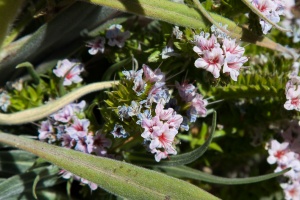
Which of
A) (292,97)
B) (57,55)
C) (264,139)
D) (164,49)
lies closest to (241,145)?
(264,139)

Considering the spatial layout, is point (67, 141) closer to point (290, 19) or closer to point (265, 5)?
point (265, 5)

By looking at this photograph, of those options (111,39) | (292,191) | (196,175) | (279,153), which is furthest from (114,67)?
(292,191)

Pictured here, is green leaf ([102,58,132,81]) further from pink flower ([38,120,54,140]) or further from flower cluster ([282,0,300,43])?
flower cluster ([282,0,300,43])

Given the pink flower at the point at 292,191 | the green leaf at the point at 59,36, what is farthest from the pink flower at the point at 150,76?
the pink flower at the point at 292,191

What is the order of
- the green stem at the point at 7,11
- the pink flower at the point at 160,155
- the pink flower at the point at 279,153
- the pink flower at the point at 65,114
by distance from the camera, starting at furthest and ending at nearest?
the pink flower at the point at 279,153, the pink flower at the point at 65,114, the pink flower at the point at 160,155, the green stem at the point at 7,11

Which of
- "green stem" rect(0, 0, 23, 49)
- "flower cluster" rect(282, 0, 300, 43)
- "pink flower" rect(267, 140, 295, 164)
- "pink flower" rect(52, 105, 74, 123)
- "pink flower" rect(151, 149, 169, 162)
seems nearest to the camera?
"green stem" rect(0, 0, 23, 49)

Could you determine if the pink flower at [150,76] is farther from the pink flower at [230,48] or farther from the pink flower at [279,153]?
the pink flower at [279,153]

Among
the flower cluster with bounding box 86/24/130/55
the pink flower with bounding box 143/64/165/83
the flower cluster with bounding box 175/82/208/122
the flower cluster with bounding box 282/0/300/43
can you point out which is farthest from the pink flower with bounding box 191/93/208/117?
the flower cluster with bounding box 282/0/300/43
